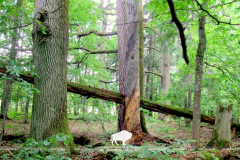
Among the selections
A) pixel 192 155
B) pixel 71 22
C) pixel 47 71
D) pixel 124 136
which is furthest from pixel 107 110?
pixel 71 22

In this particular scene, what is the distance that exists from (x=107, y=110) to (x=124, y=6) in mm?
4183

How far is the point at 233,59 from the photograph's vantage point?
23.4 ft

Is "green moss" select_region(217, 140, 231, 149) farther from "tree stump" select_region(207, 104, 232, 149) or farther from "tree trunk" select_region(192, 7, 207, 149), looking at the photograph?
"tree trunk" select_region(192, 7, 207, 149)

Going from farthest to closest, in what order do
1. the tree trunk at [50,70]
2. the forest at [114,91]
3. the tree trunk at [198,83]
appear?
the tree trunk at [198,83], the tree trunk at [50,70], the forest at [114,91]

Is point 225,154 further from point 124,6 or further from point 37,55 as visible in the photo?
point 124,6

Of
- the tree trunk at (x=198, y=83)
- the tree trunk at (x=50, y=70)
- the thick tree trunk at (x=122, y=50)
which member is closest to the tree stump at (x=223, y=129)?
the tree trunk at (x=198, y=83)

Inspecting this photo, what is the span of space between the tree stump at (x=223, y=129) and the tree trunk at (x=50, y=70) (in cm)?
413

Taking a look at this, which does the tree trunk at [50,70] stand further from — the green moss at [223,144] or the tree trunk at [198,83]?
the green moss at [223,144]

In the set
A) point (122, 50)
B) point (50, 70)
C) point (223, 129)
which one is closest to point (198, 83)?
point (223, 129)

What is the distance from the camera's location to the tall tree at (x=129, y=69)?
5.42 m

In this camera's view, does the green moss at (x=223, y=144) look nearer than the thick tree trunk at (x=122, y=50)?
Yes

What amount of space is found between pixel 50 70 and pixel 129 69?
2653mm

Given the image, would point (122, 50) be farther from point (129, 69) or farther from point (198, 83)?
point (198, 83)

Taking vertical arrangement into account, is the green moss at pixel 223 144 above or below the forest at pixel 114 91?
below
